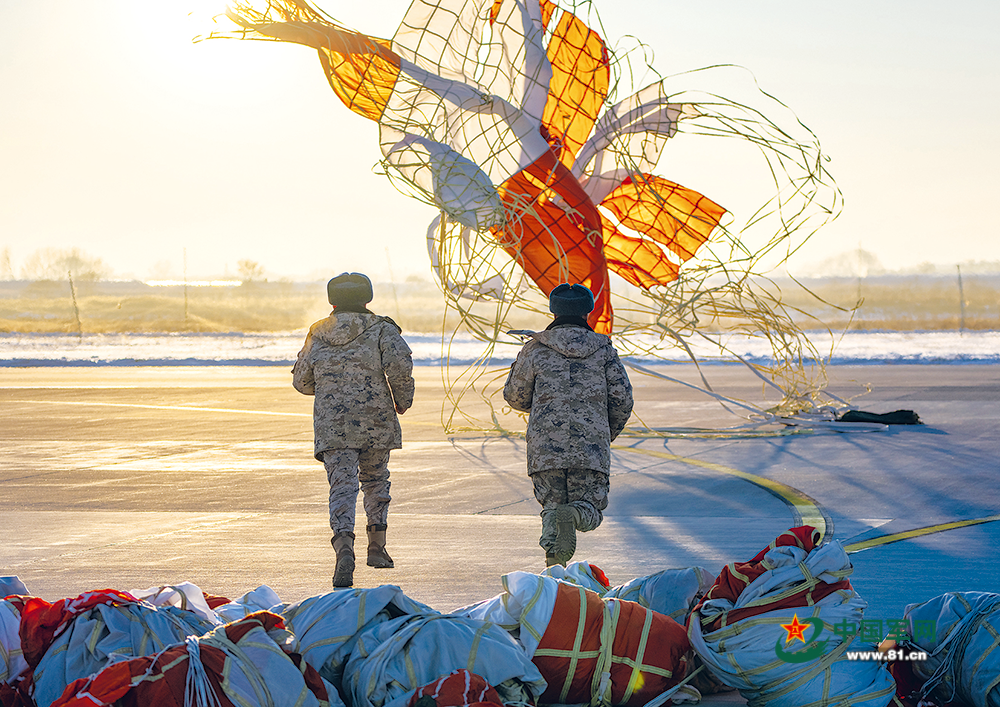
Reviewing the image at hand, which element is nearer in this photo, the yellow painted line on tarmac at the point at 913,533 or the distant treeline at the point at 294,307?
the yellow painted line on tarmac at the point at 913,533

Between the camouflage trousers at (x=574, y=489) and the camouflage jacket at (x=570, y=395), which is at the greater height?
the camouflage jacket at (x=570, y=395)

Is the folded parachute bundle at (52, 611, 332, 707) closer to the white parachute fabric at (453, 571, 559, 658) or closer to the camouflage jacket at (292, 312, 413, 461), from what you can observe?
the white parachute fabric at (453, 571, 559, 658)

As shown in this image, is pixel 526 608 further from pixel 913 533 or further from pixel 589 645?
pixel 913 533

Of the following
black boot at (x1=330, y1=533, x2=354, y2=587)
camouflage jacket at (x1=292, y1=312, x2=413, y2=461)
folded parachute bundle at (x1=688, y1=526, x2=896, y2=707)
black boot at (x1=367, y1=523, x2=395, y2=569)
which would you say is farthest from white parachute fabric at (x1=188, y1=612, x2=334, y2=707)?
camouflage jacket at (x1=292, y1=312, x2=413, y2=461)

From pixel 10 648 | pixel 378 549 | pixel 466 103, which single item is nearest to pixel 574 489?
pixel 378 549

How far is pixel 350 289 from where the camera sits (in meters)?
6.80

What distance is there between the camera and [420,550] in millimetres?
7086

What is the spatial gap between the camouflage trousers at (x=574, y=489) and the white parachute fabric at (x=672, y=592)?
49.9 inches

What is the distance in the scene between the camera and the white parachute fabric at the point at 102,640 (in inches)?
150

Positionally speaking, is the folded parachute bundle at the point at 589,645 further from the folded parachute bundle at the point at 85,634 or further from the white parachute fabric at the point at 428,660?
the folded parachute bundle at the point at 85,634

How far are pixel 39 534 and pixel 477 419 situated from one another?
8883 mm

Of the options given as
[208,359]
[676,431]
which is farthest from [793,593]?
[208,359]

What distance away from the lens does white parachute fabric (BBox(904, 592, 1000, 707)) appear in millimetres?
3838

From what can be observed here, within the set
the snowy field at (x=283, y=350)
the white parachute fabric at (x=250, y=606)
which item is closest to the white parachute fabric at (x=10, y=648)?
the white parachute fabric at (x=250, y=606)
